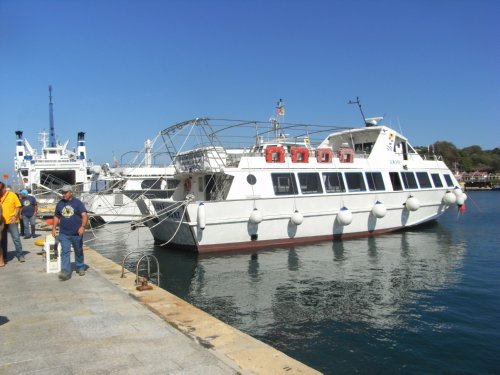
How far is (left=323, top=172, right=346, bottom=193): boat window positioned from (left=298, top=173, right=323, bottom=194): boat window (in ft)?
1.38

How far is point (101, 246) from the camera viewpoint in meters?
19.1

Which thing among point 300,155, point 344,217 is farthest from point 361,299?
point 300,155

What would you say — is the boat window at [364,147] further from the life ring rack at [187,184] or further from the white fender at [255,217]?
the life ring rack at [187,184]

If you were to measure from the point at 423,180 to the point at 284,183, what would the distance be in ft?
29.0

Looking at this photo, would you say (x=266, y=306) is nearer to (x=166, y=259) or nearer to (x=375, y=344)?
(x=375, y=344)

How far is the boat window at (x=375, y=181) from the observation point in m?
19.1

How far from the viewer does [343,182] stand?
18.2 meters

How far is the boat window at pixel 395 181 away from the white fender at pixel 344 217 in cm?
413

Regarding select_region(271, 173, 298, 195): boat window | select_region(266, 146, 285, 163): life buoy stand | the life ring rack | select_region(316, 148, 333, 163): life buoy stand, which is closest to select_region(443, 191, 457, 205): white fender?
select_region(316, 148, 333, 163): life buoy stand

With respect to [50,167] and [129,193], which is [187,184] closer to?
[129,193]

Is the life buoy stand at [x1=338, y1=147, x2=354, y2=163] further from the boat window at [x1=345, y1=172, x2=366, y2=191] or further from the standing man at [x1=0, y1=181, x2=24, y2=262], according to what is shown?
the standing man at [x1=0, y1=181, x2=24, y2=262]

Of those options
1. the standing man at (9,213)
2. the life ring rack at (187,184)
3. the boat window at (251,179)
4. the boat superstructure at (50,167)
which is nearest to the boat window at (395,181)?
the boat window at (251,179)

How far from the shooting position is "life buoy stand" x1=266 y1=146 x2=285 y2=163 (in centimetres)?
1681

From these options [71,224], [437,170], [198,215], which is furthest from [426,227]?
[71,224]
